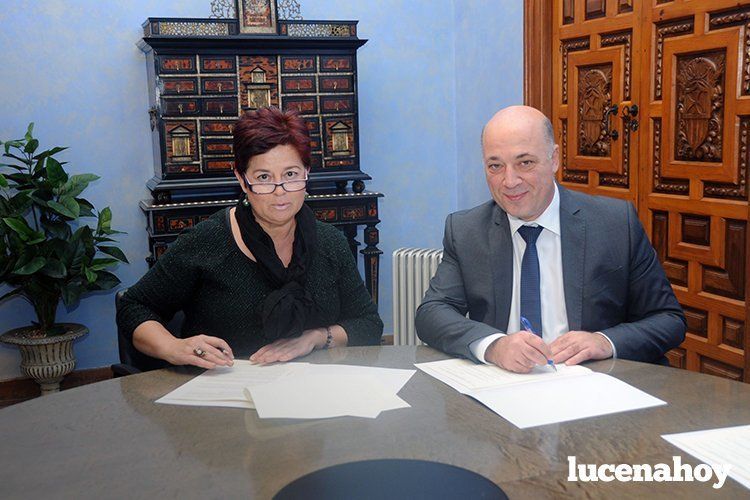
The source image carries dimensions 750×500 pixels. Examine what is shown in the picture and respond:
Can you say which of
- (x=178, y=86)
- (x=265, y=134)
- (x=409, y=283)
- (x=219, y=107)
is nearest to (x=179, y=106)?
(x=178, y=86)

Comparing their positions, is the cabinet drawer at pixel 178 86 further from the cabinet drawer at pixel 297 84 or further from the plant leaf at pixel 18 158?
the plant leaf at pixel 18 158

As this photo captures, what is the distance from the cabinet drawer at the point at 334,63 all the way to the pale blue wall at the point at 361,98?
0.70m

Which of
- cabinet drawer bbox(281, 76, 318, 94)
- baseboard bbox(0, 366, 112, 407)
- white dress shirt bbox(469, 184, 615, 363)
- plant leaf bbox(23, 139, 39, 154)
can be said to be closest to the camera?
white dress shirt bbox(469, 184, 615, 363)

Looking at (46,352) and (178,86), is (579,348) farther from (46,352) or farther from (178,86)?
(46,352)

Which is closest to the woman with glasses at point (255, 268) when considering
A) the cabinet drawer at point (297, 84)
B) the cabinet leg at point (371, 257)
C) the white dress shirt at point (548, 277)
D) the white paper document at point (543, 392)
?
the white dress shirt at point (548, 277)

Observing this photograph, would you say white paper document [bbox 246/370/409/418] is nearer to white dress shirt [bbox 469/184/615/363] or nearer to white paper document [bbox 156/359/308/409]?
white paper document [bbox 156/359/308/409]

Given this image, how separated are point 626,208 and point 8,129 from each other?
3.70 meters

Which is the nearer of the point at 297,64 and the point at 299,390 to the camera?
the point at 299,390

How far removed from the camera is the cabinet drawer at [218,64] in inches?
174

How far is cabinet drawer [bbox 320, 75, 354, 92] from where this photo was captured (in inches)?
183

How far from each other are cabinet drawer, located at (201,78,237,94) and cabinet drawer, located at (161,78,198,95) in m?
0.05

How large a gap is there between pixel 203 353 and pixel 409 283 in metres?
2.95

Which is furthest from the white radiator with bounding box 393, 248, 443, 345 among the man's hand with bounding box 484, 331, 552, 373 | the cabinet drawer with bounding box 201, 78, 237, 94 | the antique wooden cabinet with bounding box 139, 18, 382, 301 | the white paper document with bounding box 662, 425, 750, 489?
the white paper document with bounding box 662, 425, 750, 489

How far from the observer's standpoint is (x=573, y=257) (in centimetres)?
224
